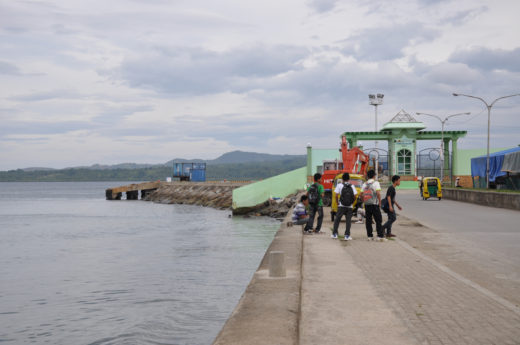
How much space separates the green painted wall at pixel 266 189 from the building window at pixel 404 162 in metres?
12.5

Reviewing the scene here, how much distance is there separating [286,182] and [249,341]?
43176 millimetres

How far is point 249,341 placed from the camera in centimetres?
554

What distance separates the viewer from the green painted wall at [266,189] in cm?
4507

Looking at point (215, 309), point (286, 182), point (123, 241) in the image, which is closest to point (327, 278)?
point (215, 309)

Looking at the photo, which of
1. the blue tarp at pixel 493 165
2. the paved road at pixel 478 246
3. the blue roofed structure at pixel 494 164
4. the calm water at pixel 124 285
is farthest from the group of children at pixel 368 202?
the blue tarp at pixel 493 165

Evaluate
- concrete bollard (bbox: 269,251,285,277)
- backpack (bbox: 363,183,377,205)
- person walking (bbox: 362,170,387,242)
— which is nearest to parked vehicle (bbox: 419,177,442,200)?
person walking (bbox: 362,170,387,242)

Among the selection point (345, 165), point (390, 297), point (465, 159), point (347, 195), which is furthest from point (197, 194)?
point (390, 297)

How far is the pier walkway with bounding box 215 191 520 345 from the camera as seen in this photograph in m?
5.77

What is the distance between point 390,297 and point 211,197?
58020 mm

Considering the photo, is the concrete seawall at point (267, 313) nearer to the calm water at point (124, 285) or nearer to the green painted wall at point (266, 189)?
the calm water at point (124, 285)

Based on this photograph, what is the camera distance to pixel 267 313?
666cm

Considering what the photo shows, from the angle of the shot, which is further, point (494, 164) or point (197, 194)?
point (197, 194)

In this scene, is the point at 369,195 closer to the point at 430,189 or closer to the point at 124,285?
the point at 124,285

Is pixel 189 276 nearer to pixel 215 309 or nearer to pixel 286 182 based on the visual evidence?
pixel 215 309
